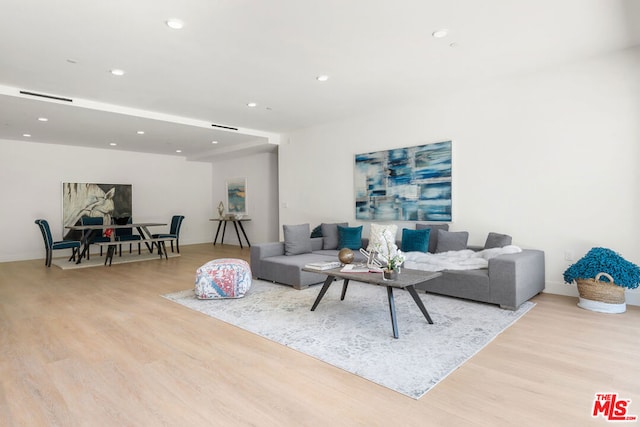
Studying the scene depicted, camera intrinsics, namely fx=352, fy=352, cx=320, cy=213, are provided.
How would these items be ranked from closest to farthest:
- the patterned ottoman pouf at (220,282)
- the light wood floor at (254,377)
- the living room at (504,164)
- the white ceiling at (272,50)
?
the light wood floor at (254,377)
the white ceiling at (272,50)
the living room at (504,164)
the patterned ottoman pouf at (220,282)

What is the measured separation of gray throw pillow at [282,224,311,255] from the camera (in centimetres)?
539

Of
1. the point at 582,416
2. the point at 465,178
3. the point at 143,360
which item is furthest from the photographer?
the point at 465,178

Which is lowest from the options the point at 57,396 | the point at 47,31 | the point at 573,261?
the point at 57,396

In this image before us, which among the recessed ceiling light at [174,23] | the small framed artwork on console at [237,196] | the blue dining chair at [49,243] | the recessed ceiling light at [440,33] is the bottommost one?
the blue dining chair at [49,243]

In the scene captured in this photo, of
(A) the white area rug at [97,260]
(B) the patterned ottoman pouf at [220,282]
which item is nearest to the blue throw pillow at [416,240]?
(B) the patterned ottoman pouf at [220,282]

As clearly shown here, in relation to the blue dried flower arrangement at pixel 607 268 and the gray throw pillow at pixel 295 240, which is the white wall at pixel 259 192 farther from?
the blue dried flower arrangement at pixel 607 268

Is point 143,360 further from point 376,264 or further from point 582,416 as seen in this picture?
Result: point 582,416

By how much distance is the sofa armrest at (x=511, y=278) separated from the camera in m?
3.63

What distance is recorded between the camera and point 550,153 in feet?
14.1

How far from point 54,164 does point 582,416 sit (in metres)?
9.93

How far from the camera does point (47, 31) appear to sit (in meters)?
3.14

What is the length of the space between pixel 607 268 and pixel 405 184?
110 inches

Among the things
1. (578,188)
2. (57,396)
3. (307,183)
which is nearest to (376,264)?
(578,188)

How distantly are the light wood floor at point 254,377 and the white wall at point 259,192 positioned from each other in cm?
549
